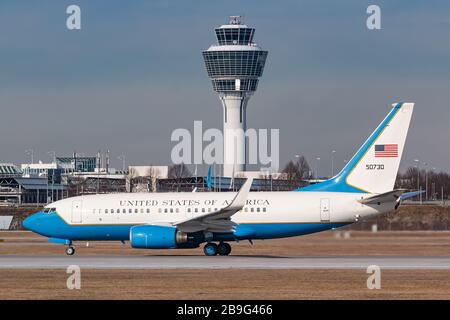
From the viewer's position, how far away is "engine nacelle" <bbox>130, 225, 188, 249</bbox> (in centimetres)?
4662

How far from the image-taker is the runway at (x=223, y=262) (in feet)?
131

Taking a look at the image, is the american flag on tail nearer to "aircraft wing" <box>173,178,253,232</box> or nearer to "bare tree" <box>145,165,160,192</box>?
"aircraft wing" <box>173,178,253,232</box>

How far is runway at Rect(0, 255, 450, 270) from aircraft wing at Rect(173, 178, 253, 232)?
1.63 m

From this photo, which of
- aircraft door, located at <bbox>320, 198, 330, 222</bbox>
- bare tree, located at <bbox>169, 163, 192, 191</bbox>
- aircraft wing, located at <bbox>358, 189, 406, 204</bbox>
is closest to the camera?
aircraft wing, located at <bbox>358, 189, 406, 204</bbox>

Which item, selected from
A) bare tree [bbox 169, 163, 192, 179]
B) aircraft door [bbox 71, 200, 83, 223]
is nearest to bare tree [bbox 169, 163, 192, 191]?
bare tree [bbox 169, 163, 192, 179]

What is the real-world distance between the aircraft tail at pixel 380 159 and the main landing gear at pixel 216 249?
5549mm

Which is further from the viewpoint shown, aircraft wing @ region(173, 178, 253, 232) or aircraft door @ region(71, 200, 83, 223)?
aircraft door @ region(71, 200, 83, 223)

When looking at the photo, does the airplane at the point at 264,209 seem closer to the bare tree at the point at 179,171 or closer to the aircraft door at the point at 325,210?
the aircraft door at the point at 325,210

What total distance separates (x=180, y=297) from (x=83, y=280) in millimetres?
6448

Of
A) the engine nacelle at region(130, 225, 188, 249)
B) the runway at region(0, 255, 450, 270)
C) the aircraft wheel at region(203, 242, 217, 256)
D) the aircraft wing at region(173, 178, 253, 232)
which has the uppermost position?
the aircraft wing at region(173, 178, 253, 232)
